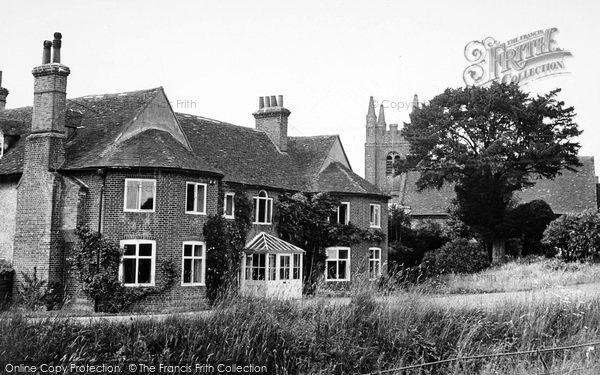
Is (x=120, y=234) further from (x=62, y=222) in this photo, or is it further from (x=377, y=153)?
(x=377, y=153)

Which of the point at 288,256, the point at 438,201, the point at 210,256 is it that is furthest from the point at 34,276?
the point at 438,201

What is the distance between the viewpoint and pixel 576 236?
1479 inches

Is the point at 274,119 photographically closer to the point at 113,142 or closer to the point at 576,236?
the point at 113,142

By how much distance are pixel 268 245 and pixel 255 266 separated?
3.41ft

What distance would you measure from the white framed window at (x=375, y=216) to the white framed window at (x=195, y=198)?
1156 cm

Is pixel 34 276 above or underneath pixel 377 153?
underneath

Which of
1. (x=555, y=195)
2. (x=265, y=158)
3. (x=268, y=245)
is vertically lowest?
(x=268, y=245)

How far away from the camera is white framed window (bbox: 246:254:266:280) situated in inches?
1278

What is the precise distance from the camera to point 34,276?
89.8 ft

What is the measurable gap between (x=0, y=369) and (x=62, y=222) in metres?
17.3

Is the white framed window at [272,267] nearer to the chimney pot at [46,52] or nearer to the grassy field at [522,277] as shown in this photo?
the grassy field at [522,277]

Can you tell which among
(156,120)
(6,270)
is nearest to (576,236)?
(156,120)

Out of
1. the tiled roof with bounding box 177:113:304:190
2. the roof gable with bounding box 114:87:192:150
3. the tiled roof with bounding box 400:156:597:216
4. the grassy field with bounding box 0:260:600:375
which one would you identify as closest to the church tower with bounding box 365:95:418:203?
the tiled roof with bounding box 400:156:597:216

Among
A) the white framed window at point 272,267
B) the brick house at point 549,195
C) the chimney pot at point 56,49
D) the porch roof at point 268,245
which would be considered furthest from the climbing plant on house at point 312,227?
the brick house at point 549,195
